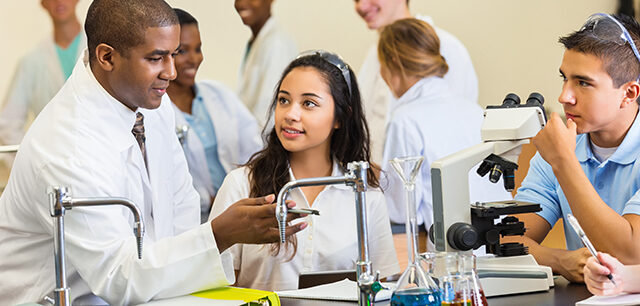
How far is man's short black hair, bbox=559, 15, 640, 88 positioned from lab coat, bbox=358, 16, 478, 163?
2.00 m

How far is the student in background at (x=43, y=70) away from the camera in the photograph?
338 cm

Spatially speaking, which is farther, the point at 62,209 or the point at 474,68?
the point at 474,68

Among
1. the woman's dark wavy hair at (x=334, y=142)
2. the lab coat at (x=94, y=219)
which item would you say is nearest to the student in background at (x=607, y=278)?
the lab coat at (x=94, y=219)

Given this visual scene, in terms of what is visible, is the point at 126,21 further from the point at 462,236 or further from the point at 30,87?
the point at 30,87

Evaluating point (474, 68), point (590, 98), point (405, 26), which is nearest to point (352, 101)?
point (590, 98)

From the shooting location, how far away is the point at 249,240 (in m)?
1.77

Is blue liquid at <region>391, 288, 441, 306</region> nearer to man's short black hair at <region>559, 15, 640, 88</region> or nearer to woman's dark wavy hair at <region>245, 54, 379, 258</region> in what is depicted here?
man's short black hair at <region>559, 15, 640, 88</region>

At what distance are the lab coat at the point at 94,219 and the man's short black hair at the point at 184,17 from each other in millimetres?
1549

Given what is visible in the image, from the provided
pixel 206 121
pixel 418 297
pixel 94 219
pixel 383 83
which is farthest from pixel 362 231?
pixel 383 83

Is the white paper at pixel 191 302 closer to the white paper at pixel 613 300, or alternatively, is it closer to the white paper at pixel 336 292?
the white paper at pixel 336 292

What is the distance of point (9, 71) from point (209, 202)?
107 centimetres

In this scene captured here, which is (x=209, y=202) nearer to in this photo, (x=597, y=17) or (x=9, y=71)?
(x=9, y=71)

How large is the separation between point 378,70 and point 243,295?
2562 mm

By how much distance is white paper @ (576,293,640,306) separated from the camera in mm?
1551
